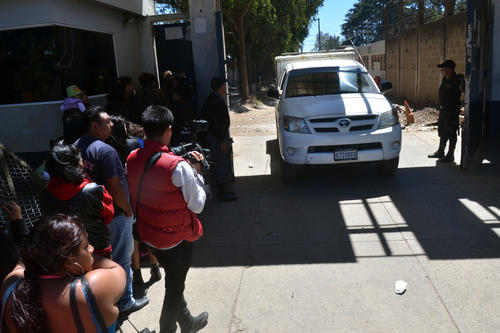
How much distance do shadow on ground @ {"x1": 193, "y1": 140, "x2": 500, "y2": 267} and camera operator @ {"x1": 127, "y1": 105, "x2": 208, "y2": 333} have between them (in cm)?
161

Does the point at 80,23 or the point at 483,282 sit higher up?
the point at 80,23

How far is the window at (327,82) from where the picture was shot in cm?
782

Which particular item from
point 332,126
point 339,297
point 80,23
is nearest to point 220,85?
point 332,126

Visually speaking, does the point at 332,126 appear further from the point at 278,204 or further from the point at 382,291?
the point at 382,291

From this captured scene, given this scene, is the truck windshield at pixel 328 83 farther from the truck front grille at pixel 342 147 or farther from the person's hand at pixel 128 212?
the person's hand at pixel 128 212

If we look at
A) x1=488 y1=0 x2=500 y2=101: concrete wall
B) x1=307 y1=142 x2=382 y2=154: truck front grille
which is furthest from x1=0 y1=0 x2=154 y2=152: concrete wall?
x1=488 y1=0 x2=500 y2=101: concrete wall

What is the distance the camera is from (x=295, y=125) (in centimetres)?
701

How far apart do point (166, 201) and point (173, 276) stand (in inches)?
21.4

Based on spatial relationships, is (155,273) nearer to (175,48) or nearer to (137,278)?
(137,278)

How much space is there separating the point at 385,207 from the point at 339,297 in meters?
2.50

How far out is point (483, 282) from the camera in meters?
3.89

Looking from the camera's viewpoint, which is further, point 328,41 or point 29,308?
point 328,41

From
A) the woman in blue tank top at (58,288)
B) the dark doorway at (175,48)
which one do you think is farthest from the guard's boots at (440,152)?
the woman in blue tank top at (58,288)

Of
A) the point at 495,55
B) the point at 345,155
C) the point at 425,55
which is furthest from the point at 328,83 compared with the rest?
the point at 425,55
